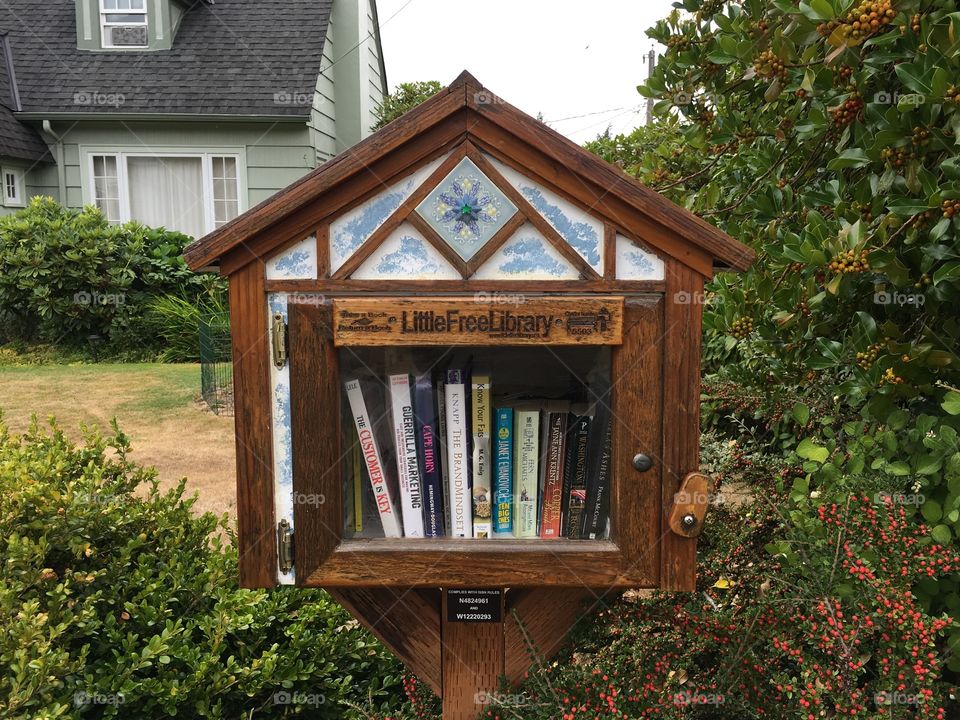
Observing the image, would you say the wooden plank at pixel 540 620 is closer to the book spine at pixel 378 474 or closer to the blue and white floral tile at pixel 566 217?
the book spine at pixel 378 474

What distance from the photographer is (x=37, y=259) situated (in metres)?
7.61

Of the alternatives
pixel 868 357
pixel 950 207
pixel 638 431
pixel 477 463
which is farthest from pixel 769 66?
pixel 477 463

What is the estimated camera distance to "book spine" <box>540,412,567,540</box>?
186cm

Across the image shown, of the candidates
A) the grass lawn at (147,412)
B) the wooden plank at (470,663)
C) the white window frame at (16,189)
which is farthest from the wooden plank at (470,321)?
the white window frame at (16,189)

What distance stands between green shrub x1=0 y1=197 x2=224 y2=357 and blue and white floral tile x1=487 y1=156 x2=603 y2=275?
7.08 meters

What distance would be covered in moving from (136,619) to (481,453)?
4.04 feet

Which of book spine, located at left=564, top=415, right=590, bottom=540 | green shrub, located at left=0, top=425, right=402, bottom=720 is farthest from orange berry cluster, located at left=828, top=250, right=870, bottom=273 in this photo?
green shrub, located at left=0, top=425, right=402, bottom=720

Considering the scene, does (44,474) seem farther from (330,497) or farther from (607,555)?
(607,555)

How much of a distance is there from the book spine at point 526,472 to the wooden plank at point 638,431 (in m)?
0.22

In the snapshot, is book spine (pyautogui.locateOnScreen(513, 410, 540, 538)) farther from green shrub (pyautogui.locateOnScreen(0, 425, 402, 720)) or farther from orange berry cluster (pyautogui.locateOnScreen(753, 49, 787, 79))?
orange berry cluster (pyautogui.locateOnScreen(753, 49, 787, 79))

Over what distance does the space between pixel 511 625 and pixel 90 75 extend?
9.79 meters

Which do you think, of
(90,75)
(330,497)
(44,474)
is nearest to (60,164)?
(90,75)

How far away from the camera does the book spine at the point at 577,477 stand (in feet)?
6.06

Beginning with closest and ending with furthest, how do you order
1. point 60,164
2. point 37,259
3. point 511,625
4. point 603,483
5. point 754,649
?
point 603,483
point 511,625
point 754,649
point 37,259
point 60,164
